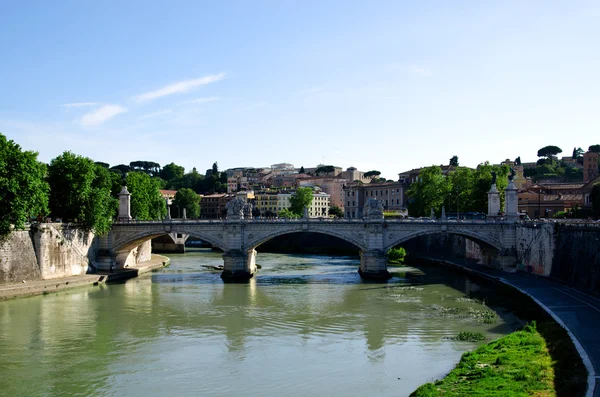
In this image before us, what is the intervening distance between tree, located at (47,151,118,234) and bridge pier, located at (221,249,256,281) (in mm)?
8371

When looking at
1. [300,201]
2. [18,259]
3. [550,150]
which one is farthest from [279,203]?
[18,259]

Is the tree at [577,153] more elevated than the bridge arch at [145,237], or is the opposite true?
the tree at [577,153]

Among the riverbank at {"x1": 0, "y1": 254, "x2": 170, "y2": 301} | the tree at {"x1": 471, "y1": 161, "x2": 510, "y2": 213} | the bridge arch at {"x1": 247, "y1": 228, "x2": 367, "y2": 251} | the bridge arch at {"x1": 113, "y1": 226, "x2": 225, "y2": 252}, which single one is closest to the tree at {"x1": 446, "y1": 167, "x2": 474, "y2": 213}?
the tree at {"x1": 471, "y1": 161, "x2": 510, "y2": 213}

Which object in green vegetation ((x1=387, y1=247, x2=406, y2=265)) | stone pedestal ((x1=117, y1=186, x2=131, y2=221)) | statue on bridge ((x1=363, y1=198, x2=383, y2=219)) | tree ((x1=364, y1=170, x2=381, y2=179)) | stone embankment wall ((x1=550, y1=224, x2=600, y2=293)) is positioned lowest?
green vegetation ((x1=387, y1=247, x2=406, y2=265))

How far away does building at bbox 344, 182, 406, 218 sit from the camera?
282 feet

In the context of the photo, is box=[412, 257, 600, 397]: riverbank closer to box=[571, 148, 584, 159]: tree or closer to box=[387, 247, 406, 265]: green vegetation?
box=[387, 247, 406, 265]: green vegetation

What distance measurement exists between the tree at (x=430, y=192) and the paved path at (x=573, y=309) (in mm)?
21775

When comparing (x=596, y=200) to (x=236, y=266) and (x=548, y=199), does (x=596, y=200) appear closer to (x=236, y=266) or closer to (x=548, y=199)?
(x=548, y=199)

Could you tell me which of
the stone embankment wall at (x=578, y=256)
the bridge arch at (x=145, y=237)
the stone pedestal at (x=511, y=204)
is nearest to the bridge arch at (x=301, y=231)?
the bridge arch at (x=145, y=237)

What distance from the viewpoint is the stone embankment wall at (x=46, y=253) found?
33.2 metres

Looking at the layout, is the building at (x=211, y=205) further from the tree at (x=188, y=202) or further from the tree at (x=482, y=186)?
the tree at (x=482, y=186)

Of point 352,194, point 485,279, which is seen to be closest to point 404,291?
point 485,279

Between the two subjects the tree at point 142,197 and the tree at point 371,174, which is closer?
the tree at point 142,197

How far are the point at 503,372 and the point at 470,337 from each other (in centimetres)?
598
